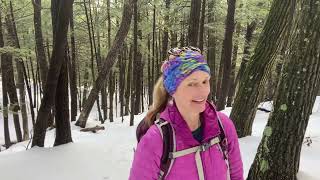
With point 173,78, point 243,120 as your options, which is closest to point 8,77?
point 243,120

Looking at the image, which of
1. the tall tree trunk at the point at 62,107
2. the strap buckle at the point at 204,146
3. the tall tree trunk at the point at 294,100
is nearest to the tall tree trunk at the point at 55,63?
the tall tree trunk at the point at 62,107

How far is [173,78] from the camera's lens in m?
2.21

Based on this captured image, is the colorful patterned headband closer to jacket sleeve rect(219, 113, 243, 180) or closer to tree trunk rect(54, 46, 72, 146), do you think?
jacket sleeve rect(219, 113, 243, 180)

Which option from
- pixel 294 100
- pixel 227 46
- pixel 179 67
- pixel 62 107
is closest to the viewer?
pixel 179 67

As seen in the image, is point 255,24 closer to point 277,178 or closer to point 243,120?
point 243,120

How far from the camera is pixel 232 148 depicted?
2.32 metres

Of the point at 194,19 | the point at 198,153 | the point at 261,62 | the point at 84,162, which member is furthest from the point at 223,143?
the point at 194,19

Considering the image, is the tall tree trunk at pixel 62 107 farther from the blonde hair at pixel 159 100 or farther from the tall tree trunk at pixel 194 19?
the blonde hair at pixel 159 100

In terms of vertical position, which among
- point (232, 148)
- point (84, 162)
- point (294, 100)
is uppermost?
point (232, 148)

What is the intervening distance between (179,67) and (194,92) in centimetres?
17

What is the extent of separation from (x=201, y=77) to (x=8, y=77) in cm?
1303

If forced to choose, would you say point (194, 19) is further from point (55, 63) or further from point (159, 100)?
point (159, 100)

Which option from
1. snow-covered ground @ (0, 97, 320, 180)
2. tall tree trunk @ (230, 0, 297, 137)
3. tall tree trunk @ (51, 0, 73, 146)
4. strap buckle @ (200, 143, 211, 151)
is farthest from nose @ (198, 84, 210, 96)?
tall tree trunk @ (51, 0, 73, 146)

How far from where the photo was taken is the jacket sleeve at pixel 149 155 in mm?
2074
